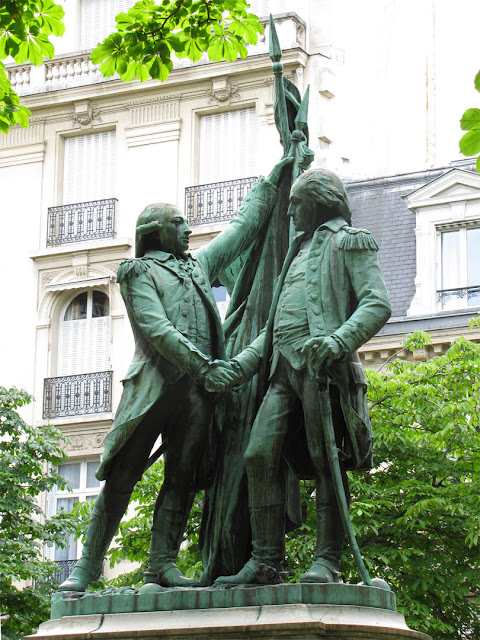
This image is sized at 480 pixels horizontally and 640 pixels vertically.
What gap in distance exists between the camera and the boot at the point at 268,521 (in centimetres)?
651

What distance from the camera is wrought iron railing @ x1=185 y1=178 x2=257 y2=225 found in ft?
78.6

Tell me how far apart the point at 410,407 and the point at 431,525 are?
147cm

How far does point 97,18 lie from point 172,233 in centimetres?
2096

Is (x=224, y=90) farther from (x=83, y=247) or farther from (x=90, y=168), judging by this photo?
(x=83, y=247)

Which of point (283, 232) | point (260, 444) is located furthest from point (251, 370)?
point (283, 232)

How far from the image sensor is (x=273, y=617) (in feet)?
19.3

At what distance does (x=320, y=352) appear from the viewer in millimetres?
6371

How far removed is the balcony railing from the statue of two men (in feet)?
54.0

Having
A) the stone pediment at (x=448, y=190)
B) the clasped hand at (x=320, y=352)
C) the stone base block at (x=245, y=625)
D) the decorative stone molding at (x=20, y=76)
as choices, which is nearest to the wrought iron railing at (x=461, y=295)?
the stone pediment at (x=448, y=190)

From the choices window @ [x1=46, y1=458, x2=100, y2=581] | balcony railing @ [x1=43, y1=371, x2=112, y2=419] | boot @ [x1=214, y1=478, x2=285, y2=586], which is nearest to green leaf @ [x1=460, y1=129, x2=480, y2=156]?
boot @ [x1=214, y1=478, x2=285, y2=586]

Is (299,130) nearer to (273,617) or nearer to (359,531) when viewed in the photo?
(273,617)

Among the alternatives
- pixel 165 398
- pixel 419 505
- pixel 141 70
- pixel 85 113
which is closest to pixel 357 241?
pixel 165 398

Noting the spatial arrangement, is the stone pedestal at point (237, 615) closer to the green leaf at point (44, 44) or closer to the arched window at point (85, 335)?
the green leaf at point (44, 44)

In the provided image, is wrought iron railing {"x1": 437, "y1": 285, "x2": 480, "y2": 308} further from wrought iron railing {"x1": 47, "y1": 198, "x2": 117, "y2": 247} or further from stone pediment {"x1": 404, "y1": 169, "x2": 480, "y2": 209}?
wrought iron railing {"x1": 47, "y1": 198, "x2": 117, "y2": 247}
